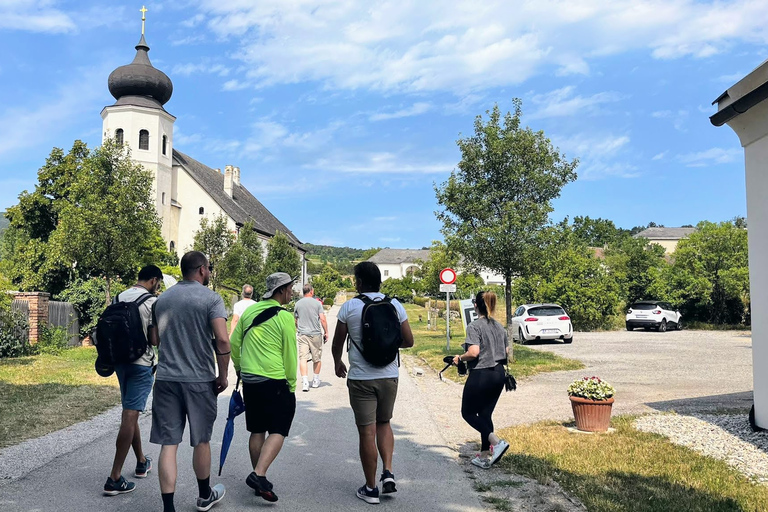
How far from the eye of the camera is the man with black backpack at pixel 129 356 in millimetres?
5139

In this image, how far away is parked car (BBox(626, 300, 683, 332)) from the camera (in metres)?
31.7

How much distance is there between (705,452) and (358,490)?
3.93m

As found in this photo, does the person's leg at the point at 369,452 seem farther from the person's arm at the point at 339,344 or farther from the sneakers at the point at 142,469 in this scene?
the sneakers at the point at 142,469

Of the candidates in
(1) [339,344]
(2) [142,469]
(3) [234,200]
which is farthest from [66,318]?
(3) [234,200]

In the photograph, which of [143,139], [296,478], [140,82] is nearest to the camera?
[296,478]

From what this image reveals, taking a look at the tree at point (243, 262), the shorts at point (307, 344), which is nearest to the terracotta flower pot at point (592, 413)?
the shorts at point (307, 344)

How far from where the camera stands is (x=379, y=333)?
5.03m

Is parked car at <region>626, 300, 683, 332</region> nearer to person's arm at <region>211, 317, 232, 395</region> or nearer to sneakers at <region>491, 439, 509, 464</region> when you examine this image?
sneakers at <region>491, 439, 509, 464</region>

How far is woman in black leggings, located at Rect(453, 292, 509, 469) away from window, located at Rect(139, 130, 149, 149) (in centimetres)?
4358

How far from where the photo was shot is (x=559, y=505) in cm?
494

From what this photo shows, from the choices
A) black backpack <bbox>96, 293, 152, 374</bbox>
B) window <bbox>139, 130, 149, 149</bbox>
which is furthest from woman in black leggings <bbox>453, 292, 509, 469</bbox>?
window <bbox>139, 130, 149, 149</bbox>

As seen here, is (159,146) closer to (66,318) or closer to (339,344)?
(66,318)

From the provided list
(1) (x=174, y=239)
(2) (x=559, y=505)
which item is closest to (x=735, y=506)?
(2) (x=559, y=505)

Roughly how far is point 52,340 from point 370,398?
661 inches
